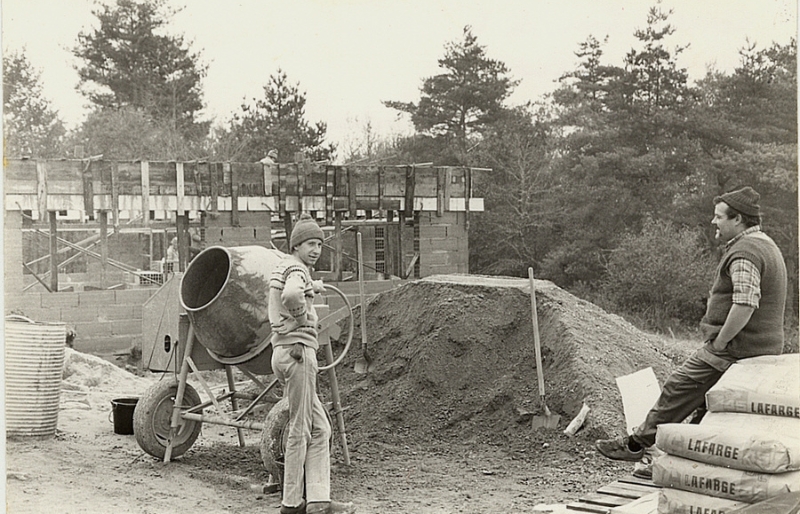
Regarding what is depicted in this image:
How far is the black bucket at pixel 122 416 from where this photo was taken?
9391mm

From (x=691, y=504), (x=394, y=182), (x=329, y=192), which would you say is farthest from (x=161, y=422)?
(x=394, y=182)

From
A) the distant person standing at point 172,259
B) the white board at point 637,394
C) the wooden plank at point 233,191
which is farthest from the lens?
the distant person standing at point 172,259

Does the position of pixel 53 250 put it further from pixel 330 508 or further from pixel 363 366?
pixel 330 508

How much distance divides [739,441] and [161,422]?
5444 millimetres

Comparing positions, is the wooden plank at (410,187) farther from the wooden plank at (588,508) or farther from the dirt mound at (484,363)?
the wooden plank at (588,508)

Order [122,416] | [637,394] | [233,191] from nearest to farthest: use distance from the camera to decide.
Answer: [637,394], [122,416], [233,191]

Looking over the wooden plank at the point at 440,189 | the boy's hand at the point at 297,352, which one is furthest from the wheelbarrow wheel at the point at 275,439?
the wooden plank at the point at 440,189

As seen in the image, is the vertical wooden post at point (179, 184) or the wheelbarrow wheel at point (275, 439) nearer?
the wheelbarrow wheel at point (275, 439)

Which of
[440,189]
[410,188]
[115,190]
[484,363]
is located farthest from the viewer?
[440,189]

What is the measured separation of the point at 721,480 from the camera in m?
4.81

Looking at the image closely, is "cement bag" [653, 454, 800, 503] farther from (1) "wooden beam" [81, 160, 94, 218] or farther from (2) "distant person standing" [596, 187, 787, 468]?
(1) "wooden beam" [81, 160, 94, 218]

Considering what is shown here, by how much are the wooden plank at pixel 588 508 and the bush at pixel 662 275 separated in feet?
68.7

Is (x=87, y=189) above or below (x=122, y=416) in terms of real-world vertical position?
above

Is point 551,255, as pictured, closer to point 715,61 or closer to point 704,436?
point 715,61
